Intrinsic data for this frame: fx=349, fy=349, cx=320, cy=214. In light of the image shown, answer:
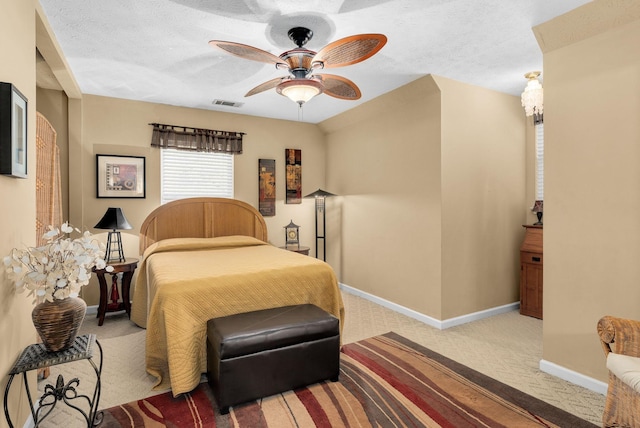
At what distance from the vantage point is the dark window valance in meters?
4.54

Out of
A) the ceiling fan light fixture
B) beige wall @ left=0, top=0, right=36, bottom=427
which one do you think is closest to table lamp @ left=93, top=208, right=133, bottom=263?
beige wall @ left=0, top=0, right=36, bottom=427

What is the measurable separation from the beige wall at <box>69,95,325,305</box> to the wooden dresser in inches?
118

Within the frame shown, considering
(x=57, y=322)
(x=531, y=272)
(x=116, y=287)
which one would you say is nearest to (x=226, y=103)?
(x=116, y=287)

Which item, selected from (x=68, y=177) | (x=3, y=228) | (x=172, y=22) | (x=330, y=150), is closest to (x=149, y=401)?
(x=3, y=228)

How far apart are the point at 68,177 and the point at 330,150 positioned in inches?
140

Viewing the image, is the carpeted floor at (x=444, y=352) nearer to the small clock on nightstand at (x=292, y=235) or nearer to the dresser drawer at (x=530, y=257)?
the dresser drawer at (x=530, y=257)

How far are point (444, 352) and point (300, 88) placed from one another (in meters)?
2.57

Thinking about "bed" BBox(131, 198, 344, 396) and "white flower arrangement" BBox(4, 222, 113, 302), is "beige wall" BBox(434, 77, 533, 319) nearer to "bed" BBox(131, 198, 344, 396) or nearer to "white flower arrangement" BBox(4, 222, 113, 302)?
"bed" BBox(131, 198, 344, 396)

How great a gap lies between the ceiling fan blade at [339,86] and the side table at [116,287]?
2.89 meters

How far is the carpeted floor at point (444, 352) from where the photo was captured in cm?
241

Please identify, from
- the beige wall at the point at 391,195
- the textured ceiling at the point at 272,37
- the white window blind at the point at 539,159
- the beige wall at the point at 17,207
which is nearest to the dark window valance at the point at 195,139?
the textured ceiling at the point at 272,37

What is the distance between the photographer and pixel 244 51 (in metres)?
2.23

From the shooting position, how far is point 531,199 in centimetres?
446

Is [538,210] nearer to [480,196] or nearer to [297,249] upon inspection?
[480,196]
